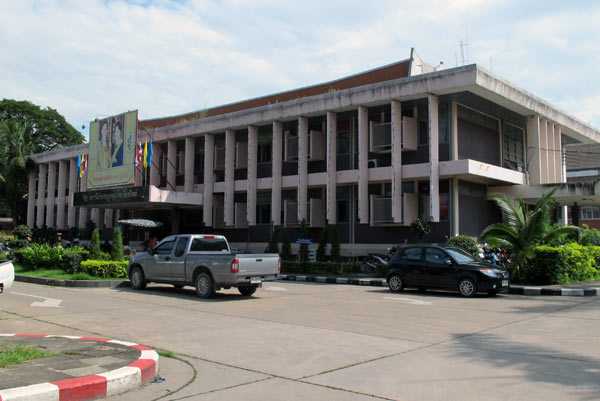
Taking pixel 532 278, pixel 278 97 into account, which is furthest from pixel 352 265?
pixel 278 97

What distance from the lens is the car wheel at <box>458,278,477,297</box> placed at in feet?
50.8

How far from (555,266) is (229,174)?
1870cm

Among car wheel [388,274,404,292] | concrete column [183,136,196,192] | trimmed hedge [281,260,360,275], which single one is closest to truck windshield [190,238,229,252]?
car wheel [388,274,404,292]

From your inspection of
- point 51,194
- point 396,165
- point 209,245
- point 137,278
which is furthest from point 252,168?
point 51,194

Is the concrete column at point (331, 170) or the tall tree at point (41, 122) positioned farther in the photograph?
the tall tree at point (41, 122)

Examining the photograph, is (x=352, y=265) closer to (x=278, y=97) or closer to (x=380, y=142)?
(x=380, y=142)

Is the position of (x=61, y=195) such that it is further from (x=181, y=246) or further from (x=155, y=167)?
(x=181, y=246)

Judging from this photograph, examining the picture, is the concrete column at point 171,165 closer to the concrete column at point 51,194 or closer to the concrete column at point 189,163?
the concrete column at point 189,163

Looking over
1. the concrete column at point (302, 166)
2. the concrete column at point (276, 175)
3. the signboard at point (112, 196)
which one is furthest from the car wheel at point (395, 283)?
the signboard at point (112, 196)

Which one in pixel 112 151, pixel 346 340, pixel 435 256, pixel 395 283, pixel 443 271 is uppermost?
pixel 112 151

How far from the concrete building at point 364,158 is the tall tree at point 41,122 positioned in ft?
93.4

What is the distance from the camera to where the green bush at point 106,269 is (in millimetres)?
19203

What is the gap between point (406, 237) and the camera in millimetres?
24953

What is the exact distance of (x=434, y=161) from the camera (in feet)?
76.3
